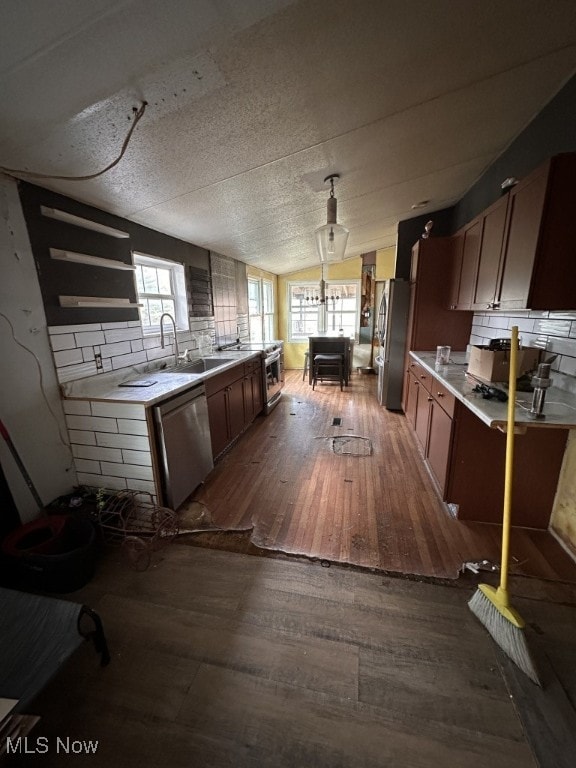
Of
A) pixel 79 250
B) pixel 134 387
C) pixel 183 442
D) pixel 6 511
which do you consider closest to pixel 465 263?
pixel 183 442

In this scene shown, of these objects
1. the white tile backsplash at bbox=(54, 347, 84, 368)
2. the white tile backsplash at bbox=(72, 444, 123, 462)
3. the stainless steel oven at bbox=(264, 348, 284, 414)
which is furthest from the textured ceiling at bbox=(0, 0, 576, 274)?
the stainless steel oven at bbox=(264, 348, 284, 414)

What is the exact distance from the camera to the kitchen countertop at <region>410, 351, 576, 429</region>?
1.34 metres

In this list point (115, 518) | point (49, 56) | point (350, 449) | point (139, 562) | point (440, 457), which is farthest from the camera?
point (350, 449)

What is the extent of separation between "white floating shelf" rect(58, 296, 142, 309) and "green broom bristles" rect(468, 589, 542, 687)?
267 centimetres

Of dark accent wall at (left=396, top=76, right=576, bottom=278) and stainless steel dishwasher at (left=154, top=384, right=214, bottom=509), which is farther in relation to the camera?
stainless steel dishwasher at (left=154, top=384, right=214, bottom=509)

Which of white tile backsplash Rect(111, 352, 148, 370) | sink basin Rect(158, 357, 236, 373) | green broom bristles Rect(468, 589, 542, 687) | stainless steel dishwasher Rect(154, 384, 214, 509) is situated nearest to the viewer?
green broom bristles Rect(468, 589, 542, 687)

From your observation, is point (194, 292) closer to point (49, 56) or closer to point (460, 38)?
point (49, 56)

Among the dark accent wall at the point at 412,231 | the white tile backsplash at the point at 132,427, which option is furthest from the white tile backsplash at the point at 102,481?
the dark accent wall at the point at 412,231

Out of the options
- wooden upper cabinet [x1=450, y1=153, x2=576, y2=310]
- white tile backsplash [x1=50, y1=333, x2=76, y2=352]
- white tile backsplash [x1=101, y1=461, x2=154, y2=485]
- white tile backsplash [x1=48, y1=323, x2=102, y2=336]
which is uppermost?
wooden upper cabinet [x1=450, y1=153, x2=576, y2=310]

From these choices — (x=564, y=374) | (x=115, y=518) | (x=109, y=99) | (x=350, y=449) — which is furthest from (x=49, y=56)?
(x=350, y=449)

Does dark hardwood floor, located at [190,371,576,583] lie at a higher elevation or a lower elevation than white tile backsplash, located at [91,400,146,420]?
lower

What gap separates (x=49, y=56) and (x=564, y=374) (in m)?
2.62

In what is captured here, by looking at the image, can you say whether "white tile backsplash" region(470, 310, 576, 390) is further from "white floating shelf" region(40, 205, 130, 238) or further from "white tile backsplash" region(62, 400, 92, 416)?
"white floating shelf" region(40, 205, 130, 238)

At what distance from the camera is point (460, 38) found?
1202 mm
